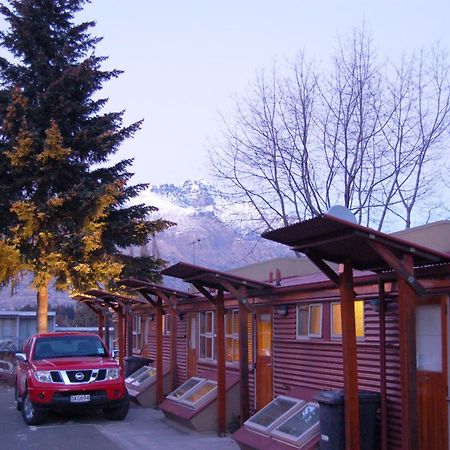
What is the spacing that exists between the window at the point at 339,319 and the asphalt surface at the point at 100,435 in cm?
252

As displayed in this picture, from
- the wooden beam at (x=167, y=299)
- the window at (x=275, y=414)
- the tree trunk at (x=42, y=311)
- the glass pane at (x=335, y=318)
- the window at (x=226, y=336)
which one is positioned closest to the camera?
the window at (x=275, y=414)

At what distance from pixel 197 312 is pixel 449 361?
979 centimetres

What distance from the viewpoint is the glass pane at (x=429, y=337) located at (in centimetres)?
880

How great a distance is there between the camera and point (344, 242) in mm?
8117

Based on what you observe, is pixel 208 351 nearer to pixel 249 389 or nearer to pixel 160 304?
pixel 160 304

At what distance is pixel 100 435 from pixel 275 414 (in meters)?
3.74

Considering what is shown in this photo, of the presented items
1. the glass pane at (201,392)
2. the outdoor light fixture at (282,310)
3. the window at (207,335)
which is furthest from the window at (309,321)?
the window at (207,335)

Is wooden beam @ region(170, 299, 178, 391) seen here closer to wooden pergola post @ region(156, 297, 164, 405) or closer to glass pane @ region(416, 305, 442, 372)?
wooden pergola post @ region(156, 297, 164, 405)

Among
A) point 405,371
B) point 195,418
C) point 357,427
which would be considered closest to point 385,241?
point 405,371

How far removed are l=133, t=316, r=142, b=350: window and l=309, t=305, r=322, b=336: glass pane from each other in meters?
12.5

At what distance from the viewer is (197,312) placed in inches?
699

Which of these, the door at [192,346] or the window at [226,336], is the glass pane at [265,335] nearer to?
the window at [226,336]

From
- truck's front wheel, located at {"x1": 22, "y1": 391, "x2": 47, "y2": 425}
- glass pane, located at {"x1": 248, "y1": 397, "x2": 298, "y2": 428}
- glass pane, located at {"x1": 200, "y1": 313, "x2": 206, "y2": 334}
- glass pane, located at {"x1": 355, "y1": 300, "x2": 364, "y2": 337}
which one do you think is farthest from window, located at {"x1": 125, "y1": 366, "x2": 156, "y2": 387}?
glass pane, located at {"x1": 355, "y1": 300, "x2": 364, "y2": 337}

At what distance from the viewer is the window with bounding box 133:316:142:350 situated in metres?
24.1
